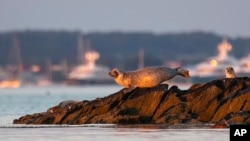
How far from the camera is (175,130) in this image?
32.2 metres

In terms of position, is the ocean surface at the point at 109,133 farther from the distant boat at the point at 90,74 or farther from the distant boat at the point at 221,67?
the distant boat at the point at 90,74

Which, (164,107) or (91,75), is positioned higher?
(91,75)

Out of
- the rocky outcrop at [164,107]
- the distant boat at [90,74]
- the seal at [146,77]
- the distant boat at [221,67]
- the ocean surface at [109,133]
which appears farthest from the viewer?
the distant boat at [90,74]

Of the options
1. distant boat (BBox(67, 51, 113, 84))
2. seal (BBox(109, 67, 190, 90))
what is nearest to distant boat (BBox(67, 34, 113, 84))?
distant boat (BBox(67, 51, 113, 84))

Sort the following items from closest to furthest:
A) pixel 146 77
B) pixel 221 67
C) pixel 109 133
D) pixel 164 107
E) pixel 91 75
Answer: pixel 109 133 < pixel 164 107 < pixel 146 77 < pixel 221 67 < pixel 91 75

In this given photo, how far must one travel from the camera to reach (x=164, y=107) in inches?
1389

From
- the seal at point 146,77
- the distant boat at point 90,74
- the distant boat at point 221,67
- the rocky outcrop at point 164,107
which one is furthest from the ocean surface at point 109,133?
the distant boat at point 90,74

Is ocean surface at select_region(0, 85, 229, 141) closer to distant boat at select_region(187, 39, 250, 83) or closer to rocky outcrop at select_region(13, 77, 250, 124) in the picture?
Result: rocky outcrop at select_region(13, 77, 250, 124)

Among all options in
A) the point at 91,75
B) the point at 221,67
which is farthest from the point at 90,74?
the point at 221,67

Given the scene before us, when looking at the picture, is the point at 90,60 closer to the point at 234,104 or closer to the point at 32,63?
the point at 32,63

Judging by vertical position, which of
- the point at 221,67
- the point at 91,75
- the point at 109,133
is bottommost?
the point at 109,133

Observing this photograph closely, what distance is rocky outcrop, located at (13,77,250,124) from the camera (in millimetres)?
34656

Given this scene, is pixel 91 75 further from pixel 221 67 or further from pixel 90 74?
pixel 221 67

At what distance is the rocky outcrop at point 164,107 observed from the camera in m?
34.7
